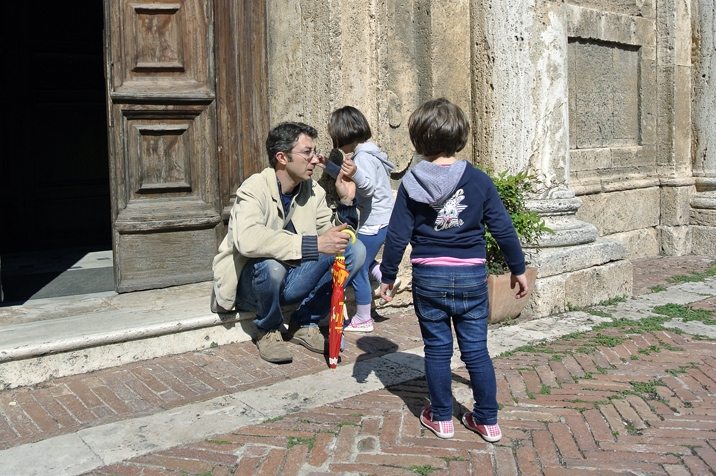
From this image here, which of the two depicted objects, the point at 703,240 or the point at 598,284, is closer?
the point at 598,284

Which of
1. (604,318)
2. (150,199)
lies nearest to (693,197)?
(604,318)

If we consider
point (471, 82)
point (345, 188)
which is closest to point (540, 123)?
point (471, 82)

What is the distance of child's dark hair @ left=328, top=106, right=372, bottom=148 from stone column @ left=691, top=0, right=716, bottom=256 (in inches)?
190

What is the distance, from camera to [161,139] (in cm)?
517

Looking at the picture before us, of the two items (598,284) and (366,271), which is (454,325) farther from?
(598,284)

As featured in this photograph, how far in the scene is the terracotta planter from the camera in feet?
16.2

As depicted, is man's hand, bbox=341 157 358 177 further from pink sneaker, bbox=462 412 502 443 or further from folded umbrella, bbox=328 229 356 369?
pink sneaker, bbox=462 412 502 443

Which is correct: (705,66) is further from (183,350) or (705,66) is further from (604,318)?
(183,350)

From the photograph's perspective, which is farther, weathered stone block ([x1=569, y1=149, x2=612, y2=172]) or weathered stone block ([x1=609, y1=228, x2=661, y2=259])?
weathered stone block ([x1=609, y1=228, x2=661, y2=259])

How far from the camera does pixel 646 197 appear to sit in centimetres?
788

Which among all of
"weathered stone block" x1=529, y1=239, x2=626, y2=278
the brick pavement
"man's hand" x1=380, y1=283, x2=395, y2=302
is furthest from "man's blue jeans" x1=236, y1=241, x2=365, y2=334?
"weathered stone block" x1=529, y1=239, x2=626, y2=278

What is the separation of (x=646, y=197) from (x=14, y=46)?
23.1 feet

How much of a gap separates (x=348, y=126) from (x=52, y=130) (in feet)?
16.0

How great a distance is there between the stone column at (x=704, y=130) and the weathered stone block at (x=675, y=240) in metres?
0.08
